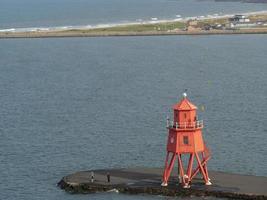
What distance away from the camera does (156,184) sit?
188 ft

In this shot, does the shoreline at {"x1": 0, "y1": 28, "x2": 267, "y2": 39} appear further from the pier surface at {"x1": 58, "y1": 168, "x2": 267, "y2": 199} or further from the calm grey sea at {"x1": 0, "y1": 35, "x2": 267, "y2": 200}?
the pier surface at {"x1": 58, "y1": 168, "x2": 267, "y2": 199}

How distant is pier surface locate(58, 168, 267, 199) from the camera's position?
55.0 m

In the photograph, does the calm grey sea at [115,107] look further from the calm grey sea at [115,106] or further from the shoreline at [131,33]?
the shoreline at [131,33]

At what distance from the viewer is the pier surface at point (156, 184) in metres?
55.0

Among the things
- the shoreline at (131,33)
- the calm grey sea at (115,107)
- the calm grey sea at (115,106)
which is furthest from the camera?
the shoreline at (131,33)

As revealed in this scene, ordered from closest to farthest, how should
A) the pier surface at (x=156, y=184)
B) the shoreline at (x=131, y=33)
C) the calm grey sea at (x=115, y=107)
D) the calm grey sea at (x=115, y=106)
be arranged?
the pier surface at (x=156, y=184)
the calm grey sea at (x=115, y=107)
the calm grey sea at (x=115, y=106)
the shoreline at (x=131, y=33)

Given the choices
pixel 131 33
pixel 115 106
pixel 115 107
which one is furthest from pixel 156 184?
pixel 131 33

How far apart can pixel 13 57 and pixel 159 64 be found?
29.0 m

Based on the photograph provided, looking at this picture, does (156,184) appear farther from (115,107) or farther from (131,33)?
(131,33)

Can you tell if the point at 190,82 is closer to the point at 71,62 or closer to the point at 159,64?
the point at 159,64

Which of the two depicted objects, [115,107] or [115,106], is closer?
[115,107]

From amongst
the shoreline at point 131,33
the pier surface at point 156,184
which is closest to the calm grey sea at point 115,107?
the pier surface at point 156,184

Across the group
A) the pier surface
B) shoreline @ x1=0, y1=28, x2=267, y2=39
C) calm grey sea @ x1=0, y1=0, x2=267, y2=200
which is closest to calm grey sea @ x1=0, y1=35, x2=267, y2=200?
calm grey sea @ x1=0, y1=0, x2=267, y2=200

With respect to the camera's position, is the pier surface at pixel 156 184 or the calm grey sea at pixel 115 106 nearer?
the pier surface at pixel 156 184
